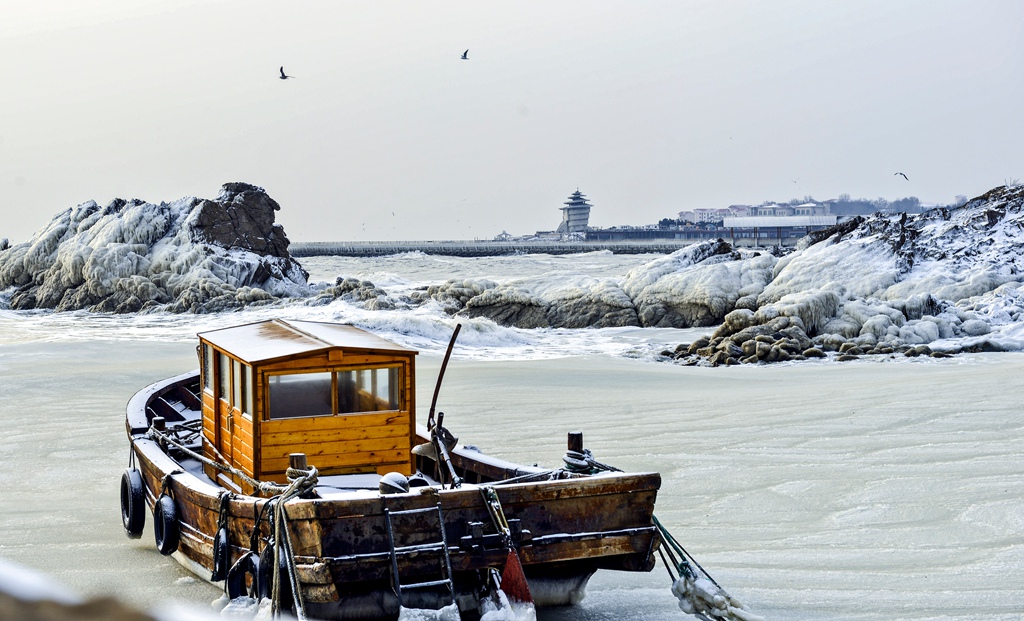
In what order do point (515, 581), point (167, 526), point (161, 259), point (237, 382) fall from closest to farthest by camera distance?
point (515, 581)
point (167, 526)
point (237, 382)
point (161, 259)

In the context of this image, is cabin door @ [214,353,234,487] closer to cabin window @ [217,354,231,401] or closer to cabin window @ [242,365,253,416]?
cabin window @ [217,354,231,401]

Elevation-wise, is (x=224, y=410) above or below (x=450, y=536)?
above

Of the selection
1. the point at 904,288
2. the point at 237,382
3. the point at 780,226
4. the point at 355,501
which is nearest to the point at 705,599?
the point at 355,501

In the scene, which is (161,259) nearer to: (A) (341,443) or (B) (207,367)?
(B) (207,367)

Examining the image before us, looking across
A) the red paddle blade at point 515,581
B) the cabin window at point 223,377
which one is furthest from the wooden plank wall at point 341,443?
the red paddle blade at point 515,581

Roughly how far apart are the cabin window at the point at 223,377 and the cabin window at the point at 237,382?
231 millimetres

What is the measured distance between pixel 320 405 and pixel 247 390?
57cm

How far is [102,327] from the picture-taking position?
2786 centimetres

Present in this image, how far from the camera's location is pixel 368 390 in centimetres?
753

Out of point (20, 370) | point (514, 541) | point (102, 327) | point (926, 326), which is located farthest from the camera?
point (102, 327)

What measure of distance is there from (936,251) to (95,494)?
835 inches

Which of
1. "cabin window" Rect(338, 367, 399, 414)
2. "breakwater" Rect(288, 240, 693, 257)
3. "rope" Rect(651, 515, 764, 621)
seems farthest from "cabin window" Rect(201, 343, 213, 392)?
"breakwater" Rect(288, 240, 693, 257)

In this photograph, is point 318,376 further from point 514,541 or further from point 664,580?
point 664,580

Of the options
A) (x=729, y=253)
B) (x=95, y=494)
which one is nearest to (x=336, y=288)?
(x=729, y=253)
